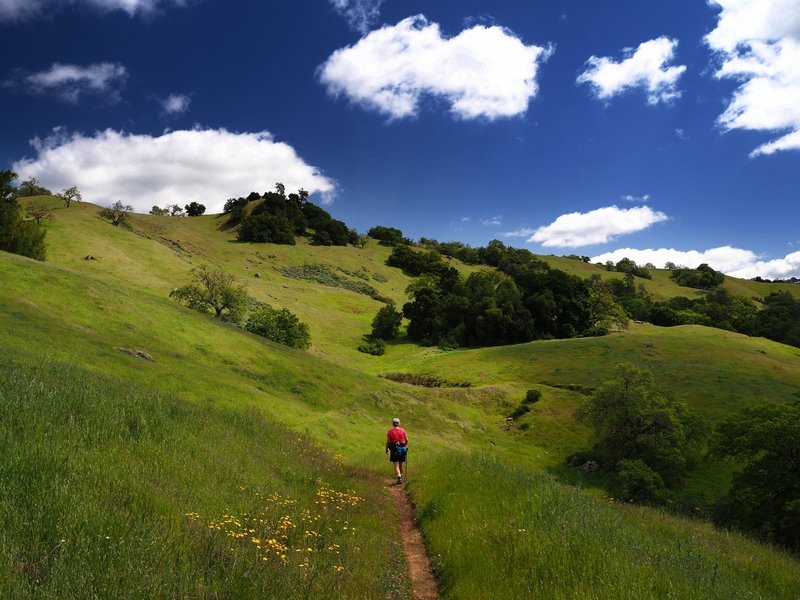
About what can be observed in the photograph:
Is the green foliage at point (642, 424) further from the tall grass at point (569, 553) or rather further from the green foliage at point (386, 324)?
the green foliage at point (386, 324)

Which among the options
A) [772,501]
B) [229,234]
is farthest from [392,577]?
[229,234]

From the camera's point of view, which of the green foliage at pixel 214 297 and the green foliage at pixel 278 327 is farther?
the green foliage at pixel 278 327

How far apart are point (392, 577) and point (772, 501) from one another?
2811cm

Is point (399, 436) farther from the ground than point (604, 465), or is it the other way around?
point (399, 436)

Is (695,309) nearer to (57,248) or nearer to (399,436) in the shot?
(399,436)

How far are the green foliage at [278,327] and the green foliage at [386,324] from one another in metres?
31.6

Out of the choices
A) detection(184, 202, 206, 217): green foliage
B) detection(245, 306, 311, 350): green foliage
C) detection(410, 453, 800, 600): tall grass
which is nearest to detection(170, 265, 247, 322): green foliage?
detection(245, 306, 311, 350): green foliage

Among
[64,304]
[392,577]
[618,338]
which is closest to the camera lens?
[392,577]

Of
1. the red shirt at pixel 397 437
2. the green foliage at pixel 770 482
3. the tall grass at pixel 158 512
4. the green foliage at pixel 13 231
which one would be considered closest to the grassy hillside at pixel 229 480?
the tall grass at pixel 158 512

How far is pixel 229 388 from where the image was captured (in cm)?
2859

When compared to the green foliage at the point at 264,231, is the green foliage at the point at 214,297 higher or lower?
lower

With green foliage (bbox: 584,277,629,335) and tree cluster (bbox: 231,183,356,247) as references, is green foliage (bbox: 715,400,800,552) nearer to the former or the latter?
green foliage (bbox: 584,277,629,335)

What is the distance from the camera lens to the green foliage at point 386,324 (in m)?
95.5

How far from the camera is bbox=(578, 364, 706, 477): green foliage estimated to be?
37438 mm
